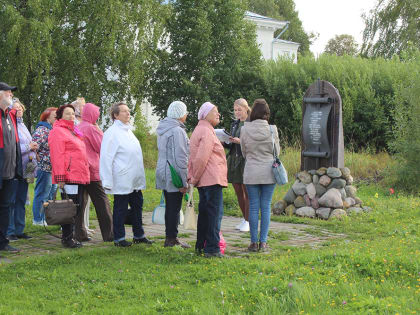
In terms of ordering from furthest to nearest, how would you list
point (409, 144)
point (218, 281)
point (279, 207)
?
point (409, 144)
point (279, 207)
point (218, 281)

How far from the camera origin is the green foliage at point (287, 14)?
6181 centimetres

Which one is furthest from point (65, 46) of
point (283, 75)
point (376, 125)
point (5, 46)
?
point (376, 125)

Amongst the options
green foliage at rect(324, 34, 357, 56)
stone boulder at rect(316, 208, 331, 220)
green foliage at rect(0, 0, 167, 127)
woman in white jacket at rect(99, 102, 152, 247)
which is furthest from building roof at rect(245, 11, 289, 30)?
woman in white jacket at rect(99, 102, 152, 247)

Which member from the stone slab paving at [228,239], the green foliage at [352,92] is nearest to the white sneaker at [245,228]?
the stone slab paving at [228,239]

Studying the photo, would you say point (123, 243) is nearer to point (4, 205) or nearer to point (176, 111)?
point (4, 205)

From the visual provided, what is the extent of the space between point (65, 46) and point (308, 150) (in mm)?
12393

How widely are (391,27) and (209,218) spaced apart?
3054cm

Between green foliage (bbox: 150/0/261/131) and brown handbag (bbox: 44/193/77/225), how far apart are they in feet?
67.9

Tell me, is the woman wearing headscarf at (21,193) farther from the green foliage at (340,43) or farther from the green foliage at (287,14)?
the green foliage at (340,43)

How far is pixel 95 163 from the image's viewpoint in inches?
332

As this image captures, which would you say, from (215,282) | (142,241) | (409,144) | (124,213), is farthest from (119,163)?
(409,144)

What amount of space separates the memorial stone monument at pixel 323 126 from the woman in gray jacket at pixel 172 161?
14.4ft

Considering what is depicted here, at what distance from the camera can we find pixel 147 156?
72.0ft

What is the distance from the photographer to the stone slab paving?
7.66 metres
